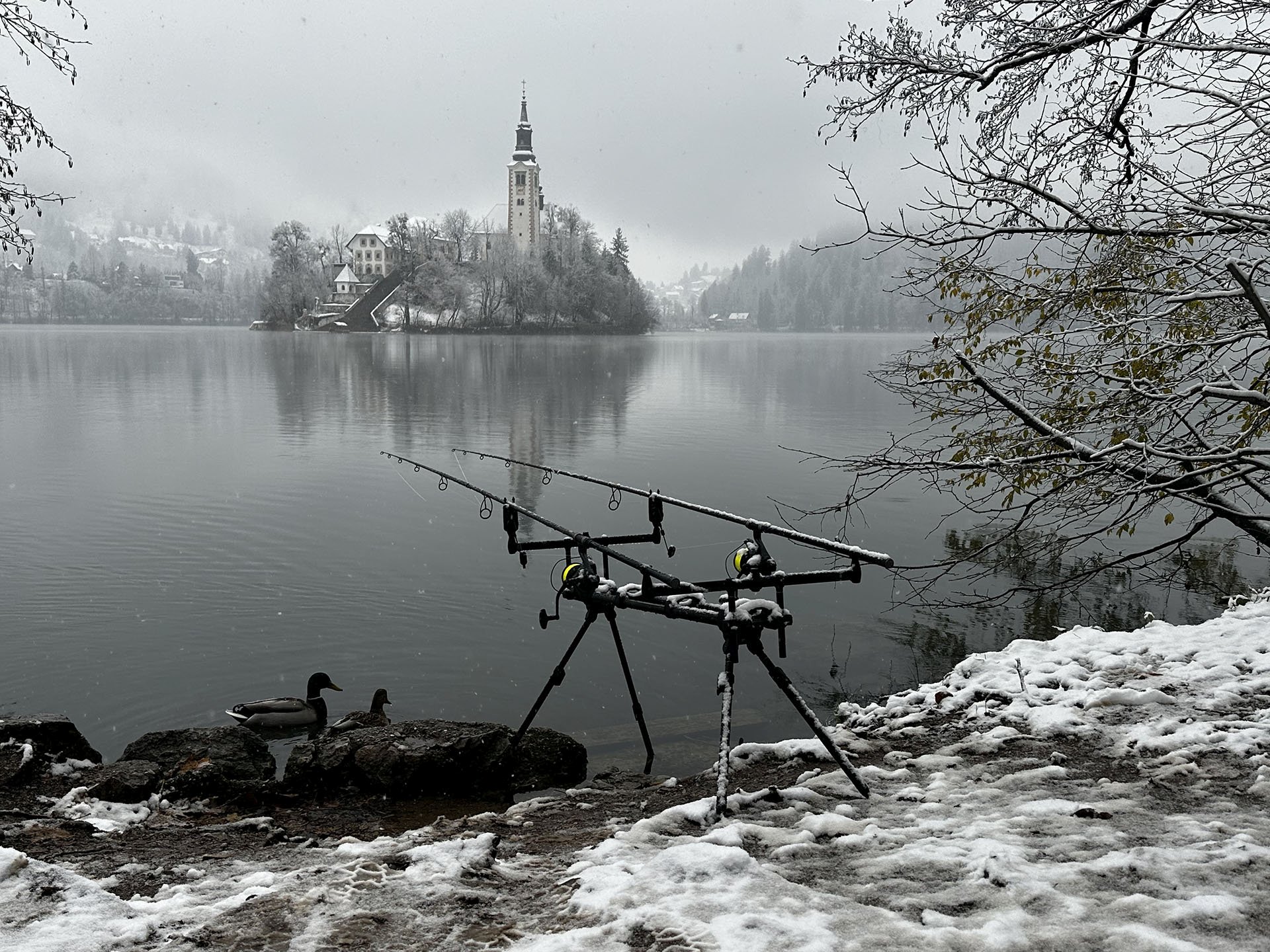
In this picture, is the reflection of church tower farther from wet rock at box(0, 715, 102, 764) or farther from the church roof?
wet rock at box(0, 715, 102, 764)

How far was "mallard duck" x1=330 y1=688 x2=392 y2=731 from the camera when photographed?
28.0ft

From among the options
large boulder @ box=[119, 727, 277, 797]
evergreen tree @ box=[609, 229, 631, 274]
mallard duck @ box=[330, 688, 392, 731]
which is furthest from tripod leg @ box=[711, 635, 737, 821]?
evergreen tree @ box=[609, 229, 631, 274]

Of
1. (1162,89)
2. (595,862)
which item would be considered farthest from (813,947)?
(1162,89)

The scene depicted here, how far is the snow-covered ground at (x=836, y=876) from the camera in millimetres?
3920

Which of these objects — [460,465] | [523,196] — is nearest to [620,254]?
[523,196]

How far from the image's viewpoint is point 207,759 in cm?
763

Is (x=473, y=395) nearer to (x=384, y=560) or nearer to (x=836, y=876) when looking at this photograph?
(x=384, y=560)

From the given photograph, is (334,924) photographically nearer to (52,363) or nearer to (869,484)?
(869,484)

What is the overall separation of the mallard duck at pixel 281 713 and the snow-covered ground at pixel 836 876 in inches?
115

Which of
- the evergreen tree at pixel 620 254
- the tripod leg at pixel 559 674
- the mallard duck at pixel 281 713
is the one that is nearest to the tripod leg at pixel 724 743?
the tripod leg at pixel 559 674

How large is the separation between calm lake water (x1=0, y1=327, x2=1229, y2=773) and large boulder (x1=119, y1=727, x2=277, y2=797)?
3.99 feet

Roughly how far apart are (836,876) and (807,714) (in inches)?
45.8

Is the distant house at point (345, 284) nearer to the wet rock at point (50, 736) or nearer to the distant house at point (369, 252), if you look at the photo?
the distant house at point (369, 252)

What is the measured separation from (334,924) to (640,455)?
72.0ft
